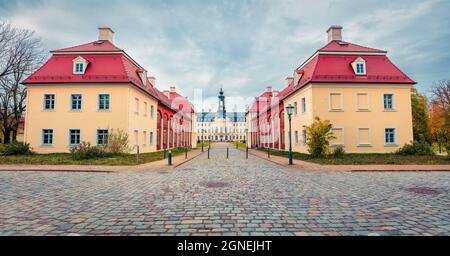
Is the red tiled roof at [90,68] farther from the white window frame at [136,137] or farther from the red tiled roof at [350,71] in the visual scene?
the red tiled roof at [350,71]

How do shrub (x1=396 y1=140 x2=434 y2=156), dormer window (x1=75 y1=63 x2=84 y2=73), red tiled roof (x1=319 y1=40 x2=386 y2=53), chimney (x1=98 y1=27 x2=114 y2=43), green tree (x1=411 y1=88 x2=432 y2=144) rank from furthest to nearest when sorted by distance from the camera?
green tree (x1=411 y1=88 x2=432 y2=144) < chimney (x1=98 y1=27 x2=114 y2=43) < red tiled roof (x1=319 y1=40 x2=386 y2=53) < dormer window (x1=75 y1=63 x2=84 y2=73) < shrub (x1=396 y1=140 x2=434 y2=156)

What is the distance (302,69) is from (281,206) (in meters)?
24.2

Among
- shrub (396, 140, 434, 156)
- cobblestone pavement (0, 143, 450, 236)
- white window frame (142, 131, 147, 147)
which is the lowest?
cobblestone pavement (0, 143, 450, 236)

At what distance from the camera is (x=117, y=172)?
453 inches


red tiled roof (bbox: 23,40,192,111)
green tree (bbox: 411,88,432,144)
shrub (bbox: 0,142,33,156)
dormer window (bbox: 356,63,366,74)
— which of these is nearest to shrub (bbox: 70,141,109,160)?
shrub (bbox: 0,142,33,156)

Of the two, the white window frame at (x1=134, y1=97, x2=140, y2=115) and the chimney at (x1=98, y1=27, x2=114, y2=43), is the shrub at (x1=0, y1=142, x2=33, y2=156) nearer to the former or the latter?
the white window frame at (x1=134, y1=97, x2=140, y2=115)

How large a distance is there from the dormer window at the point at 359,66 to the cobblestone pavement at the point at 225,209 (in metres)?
17.0

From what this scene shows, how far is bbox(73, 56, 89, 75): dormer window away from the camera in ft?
73.3

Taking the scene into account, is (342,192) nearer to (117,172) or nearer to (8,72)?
(117,172)

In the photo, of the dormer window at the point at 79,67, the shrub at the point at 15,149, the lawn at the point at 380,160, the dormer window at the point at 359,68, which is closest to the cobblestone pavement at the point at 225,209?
the lawn at the point at 380,160

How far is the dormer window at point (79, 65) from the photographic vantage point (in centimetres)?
2236

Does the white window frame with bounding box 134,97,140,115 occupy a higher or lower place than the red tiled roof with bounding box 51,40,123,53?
lower

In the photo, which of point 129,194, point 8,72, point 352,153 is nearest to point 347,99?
point 352,153

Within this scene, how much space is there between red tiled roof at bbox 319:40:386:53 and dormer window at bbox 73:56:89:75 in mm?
22746
